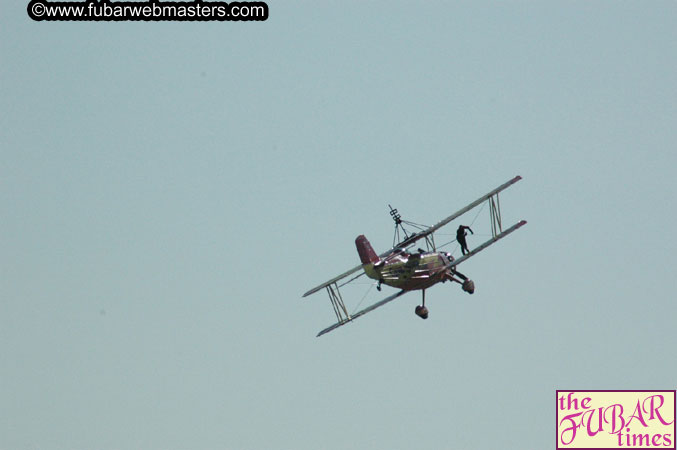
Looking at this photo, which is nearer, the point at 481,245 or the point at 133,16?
the point at 133,16

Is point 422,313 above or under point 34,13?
under

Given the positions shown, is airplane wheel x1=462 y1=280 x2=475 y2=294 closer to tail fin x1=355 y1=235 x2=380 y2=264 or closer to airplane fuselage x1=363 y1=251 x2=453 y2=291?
airplane fuselage x1=363 y1=251 x2=453 y2=291

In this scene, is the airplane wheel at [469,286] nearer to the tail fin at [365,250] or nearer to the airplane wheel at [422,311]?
the airplane wheel at [422,311]

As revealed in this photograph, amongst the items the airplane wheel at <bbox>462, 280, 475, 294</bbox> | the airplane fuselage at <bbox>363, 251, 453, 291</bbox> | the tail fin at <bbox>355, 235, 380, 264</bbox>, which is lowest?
the airplane wheel at <bbox>462, 280, 475, 294</bbox>

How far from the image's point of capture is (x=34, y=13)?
69562 millimetres

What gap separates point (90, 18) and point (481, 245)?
21.8 metres

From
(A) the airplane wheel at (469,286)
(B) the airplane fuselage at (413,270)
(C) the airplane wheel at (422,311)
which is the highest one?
(B) the airplane fuselage at (413,270)

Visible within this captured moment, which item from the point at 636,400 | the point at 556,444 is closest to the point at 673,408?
the point at 636,400

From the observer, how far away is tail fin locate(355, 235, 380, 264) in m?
73.3

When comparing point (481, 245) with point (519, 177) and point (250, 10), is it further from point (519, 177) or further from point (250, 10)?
point (250, 10)

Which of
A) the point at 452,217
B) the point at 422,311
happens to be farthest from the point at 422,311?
the point at 452,217

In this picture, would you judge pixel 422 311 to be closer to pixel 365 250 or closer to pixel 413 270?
pixel 413 270

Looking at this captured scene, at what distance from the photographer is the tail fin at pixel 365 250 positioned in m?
73.3

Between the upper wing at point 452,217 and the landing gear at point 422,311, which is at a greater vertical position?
the upper wing at point 452,217
